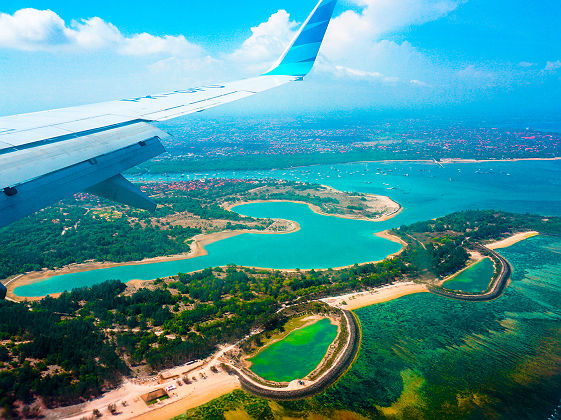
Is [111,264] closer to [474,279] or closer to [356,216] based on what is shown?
[356,216]

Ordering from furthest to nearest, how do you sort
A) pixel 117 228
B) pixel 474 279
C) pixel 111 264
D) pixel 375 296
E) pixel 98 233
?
pixel 117 228 → pixel 98 233 → pixel 111 264 → pixel 474 279 → pixel 375 296

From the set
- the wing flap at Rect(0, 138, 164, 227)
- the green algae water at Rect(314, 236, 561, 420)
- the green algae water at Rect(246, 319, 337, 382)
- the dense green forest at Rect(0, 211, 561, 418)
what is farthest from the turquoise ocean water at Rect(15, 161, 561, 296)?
the wing flap at Rect(0, 138, 164, 227)

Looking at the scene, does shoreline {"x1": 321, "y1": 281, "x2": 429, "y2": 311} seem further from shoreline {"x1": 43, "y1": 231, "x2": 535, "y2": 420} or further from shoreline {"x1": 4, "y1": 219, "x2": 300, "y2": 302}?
shoreline {"x1": 4, "y1": 219, "x2": 300, "y2": 302}

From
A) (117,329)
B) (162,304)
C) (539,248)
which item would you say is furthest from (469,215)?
(117,329)

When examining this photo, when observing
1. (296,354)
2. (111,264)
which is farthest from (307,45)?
(111,264)

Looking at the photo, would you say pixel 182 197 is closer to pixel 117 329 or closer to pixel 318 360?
pixel 117 329

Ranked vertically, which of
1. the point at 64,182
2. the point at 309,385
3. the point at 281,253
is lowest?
the point at 281,253
